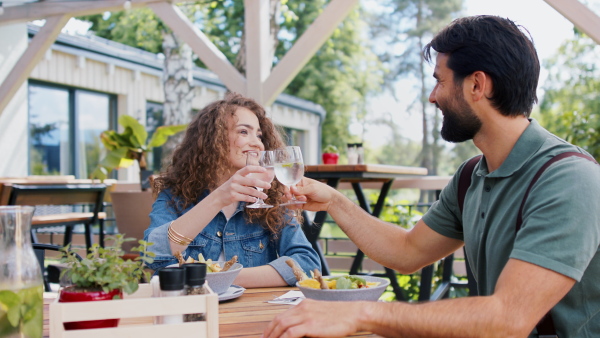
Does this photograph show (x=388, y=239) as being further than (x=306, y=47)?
No

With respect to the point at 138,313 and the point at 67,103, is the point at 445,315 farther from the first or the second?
the point at 67,103

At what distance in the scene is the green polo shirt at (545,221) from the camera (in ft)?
4.11

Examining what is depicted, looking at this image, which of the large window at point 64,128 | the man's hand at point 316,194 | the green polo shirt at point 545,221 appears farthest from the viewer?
the large window at point 64,128

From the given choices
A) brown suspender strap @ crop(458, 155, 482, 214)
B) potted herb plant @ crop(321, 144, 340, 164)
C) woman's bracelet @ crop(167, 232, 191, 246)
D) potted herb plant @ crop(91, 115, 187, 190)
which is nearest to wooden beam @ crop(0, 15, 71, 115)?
potted herb plant @ crop(91, 115, 187, 190)

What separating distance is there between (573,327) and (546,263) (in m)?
0.26

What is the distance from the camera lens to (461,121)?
1633 mm

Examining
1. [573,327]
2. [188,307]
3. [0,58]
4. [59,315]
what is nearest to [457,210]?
[573,327]

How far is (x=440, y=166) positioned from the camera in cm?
2495

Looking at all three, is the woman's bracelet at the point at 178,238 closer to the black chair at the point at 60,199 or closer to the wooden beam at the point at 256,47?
the wooden beam at the point at 256,47

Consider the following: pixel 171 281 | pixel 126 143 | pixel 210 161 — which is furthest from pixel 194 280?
pixel 126 143

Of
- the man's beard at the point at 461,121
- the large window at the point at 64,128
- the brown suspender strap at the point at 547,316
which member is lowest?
Answer: the brown suspender strap at the point at 547,316

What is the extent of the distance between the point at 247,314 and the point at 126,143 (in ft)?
14.7

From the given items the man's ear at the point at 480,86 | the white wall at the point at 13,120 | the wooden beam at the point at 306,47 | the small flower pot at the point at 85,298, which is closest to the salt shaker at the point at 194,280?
the small flower pot at the point at 85,298

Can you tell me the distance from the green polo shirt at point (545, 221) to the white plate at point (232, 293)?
63 centimetres
